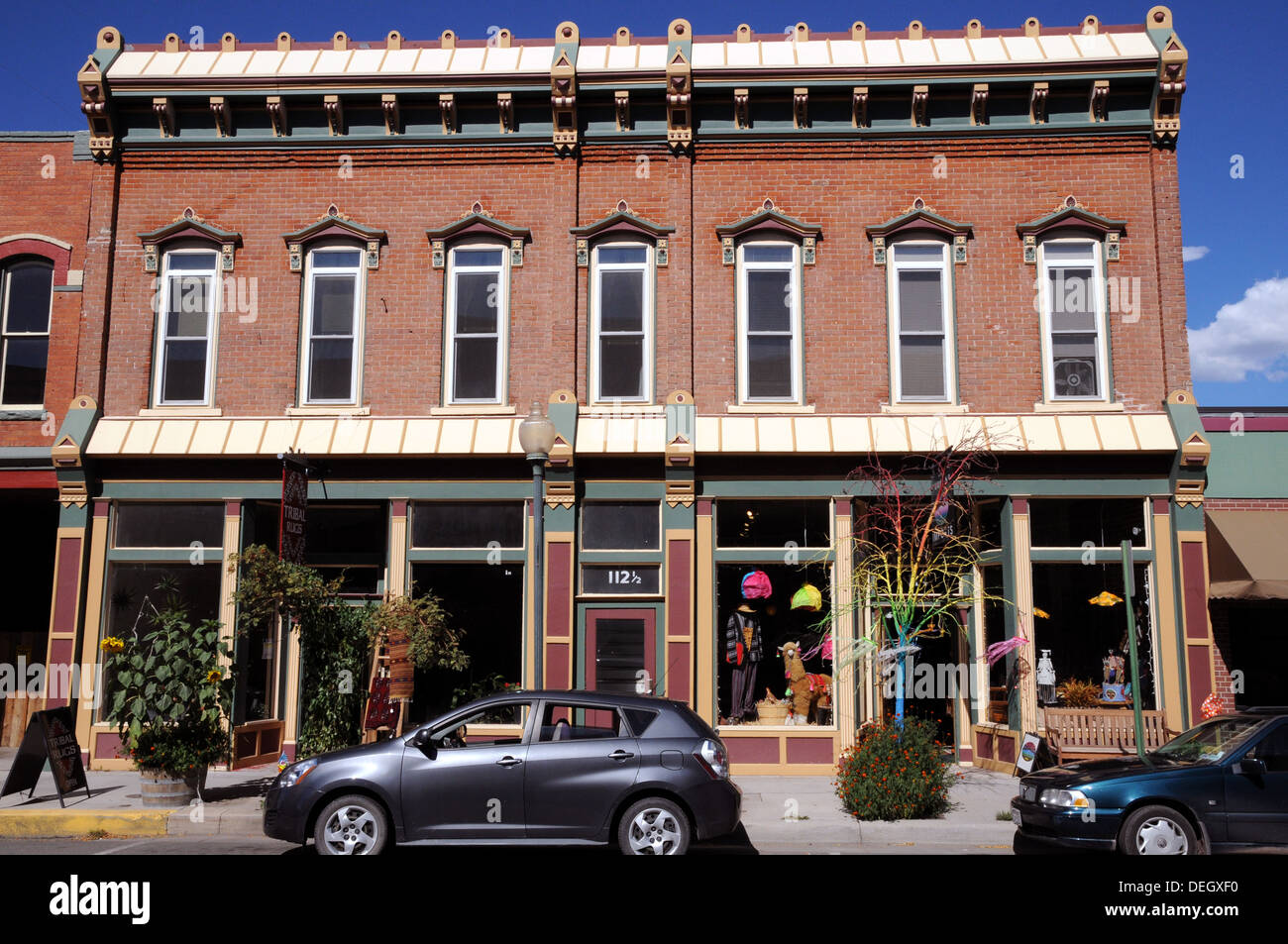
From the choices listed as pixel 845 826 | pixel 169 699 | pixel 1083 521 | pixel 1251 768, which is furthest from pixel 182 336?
pixel 1251 768

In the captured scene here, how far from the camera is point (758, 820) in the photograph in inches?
462

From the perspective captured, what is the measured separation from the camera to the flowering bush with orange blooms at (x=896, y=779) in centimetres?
1147

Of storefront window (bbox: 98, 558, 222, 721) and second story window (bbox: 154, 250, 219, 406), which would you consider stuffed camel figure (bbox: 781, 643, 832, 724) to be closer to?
storefront window (bbox: 98, 558, 222, 721)

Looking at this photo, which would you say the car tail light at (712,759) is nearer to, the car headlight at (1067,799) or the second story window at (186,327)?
the car headlight at (1067,799)

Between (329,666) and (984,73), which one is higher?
(984,73)

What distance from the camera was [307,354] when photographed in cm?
1627

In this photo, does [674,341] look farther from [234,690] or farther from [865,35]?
[234,690]

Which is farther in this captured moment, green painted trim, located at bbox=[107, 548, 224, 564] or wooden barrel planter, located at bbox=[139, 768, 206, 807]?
green painted trim, located at bbox=[107, 548, 224, 564]

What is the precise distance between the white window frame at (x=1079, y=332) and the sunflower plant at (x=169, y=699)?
12.0 m

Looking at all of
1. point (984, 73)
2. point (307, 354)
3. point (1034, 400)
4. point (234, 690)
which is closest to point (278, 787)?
point (234, 690)

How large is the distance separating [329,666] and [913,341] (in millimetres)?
9456

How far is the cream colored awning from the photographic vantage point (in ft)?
49.8

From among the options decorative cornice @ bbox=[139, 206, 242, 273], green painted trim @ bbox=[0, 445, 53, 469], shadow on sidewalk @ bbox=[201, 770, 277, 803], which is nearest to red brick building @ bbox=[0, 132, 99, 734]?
green painted trim @ bbox=[0, 445, 53, 469]

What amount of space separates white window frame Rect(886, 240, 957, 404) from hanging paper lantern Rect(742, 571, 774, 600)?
3.26 m
